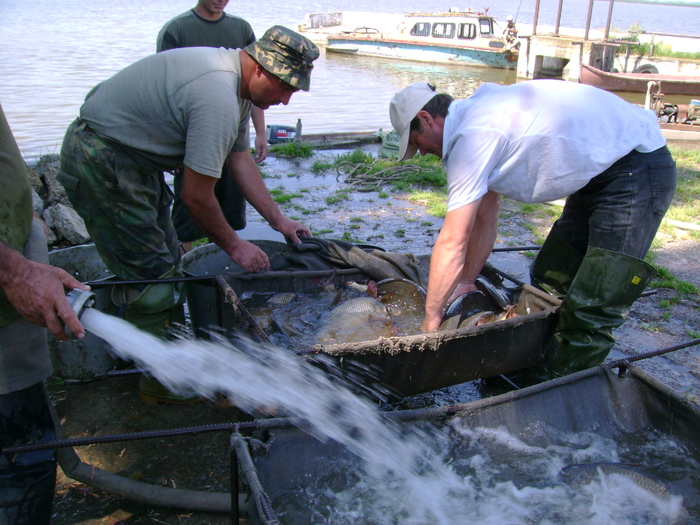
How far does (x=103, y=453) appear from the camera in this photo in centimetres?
309

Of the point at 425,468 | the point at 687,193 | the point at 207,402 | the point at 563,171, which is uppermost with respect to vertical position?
the point at 563,171

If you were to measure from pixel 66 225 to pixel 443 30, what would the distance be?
2863 centimetres

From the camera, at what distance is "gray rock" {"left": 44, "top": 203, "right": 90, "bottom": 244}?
16.9ft

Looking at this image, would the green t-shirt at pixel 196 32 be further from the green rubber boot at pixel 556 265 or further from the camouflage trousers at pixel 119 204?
the green rubber boot at pixel 556 265

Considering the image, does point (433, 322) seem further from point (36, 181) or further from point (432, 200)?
point (432, 200)

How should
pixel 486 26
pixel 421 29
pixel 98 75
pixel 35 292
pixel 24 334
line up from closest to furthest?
pixel 35 292, pixel 24 334, pixel 98 75, pixel 486 26, pixel 421 29

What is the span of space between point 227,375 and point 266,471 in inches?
34.8

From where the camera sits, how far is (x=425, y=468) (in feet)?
8.34

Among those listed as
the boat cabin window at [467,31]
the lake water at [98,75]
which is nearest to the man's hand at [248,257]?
the lake water at [98,75]

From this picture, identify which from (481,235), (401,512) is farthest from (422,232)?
A: (401,512)

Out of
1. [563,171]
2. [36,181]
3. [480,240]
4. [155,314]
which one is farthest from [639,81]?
[155,314]

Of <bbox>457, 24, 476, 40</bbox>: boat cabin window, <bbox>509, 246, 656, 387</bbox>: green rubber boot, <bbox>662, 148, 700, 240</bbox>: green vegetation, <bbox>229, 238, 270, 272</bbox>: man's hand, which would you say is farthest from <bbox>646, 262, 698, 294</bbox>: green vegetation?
<bbox>457, 24, 476, 40</bbox>: boat cabin window

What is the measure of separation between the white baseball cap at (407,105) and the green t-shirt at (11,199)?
5.96 feet

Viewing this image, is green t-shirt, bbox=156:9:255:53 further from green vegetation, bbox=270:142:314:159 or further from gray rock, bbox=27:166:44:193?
green vegetation, bbox=270:142:314:159
